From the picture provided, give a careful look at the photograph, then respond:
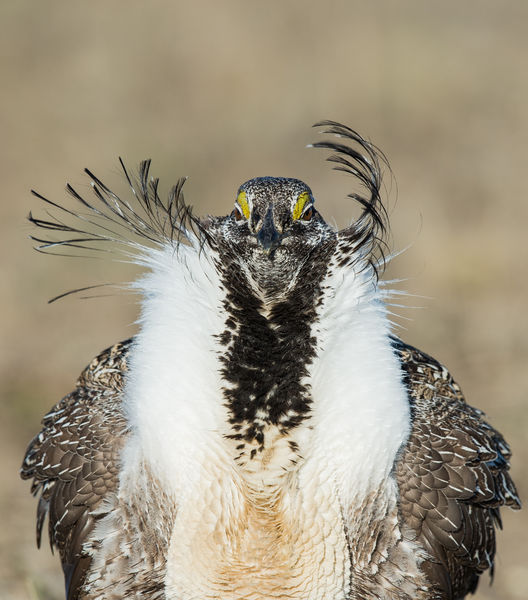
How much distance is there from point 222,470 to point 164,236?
3.60 ft

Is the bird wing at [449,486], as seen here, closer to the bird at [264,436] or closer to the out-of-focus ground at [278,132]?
the bird at [264,436]

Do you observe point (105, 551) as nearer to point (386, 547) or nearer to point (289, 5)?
point (386, 547)

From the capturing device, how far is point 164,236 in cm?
420

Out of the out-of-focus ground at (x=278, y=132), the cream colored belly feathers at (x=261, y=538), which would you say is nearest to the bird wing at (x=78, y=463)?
the cream colored belly feathers at (x=261, y=538)

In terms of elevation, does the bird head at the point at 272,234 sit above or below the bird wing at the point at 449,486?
above

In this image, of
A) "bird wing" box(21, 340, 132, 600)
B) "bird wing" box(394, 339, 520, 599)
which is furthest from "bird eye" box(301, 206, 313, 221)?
"bird wing" box(21, 340, 132, 600)

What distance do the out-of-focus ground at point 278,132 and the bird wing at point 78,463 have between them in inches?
121

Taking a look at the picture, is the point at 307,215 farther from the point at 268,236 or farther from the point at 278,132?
the point at 278,132

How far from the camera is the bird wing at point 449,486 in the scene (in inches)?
167

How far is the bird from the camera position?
384 centimetres

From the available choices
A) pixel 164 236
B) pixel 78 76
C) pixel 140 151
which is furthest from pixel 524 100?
pixel 164 236

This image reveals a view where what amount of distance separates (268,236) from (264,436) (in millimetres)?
858

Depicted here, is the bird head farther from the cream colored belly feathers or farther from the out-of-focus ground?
the out-of-focus ground

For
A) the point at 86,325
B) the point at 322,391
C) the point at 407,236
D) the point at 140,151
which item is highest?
the point at 140,151
